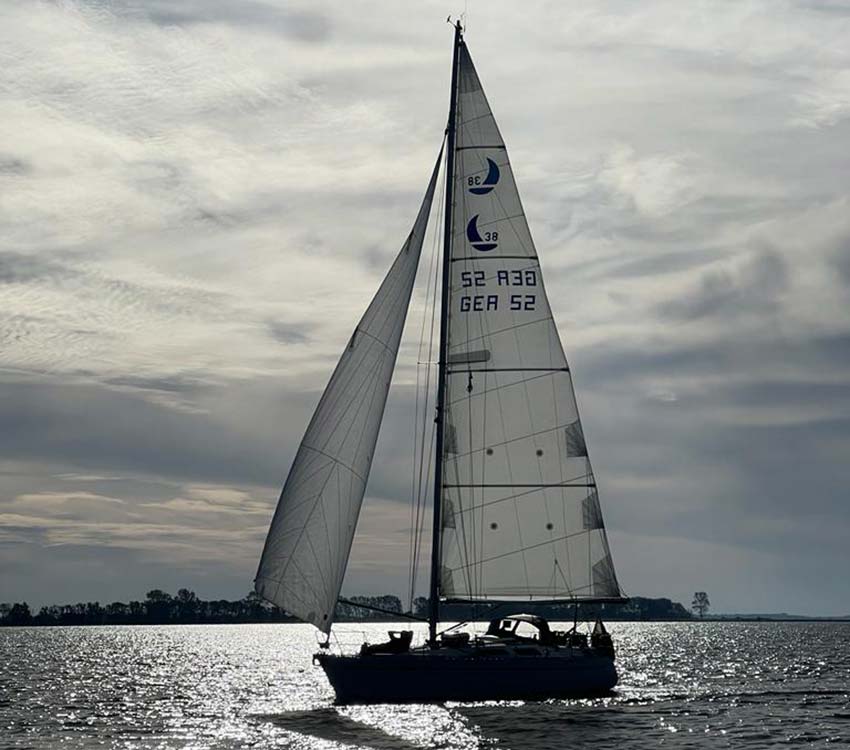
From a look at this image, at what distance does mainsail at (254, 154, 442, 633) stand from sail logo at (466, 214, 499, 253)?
3230 mm

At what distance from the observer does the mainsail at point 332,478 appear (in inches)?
1705

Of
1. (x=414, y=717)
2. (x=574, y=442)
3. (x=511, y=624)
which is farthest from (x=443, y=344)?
(x=414, y=717)

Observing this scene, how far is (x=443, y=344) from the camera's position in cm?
4684

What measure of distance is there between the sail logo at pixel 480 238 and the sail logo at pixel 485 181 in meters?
0.94

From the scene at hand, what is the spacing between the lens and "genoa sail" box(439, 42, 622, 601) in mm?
46781

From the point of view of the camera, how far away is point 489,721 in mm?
42250

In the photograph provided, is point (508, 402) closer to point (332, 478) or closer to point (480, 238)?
point (480, 238)

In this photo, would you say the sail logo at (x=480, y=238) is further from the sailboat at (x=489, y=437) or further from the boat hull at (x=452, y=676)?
the boat hull at (x=452, y=676)

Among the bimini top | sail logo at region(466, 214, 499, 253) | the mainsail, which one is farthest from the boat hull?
sail logo at region(466, 214, 499, 253)

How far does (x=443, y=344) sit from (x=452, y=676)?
457 inches

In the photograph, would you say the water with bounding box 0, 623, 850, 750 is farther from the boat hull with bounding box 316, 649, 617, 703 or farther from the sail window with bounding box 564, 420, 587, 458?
the sail window with bounding box 564, 420, 587, 458

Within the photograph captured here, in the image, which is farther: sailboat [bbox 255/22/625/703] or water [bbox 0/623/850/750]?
sailboat [bbox 255/22/625/703]

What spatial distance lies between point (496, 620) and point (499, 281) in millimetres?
12172

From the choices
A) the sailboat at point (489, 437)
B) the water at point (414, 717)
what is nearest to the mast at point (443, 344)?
the sailboat at point (489, 437)
